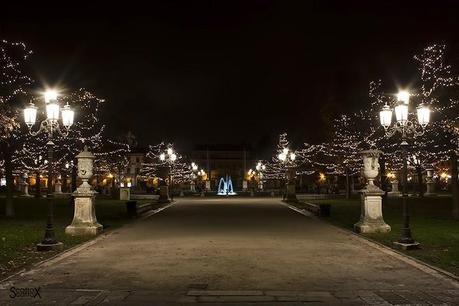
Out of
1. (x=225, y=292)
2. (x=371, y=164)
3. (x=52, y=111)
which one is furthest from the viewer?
(x=371, y=164)

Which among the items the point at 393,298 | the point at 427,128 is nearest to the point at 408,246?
the point at 393,298

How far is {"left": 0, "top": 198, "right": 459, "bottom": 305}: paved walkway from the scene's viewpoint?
938 cm

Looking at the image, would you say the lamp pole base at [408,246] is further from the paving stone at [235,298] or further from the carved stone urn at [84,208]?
the carved stone urn at [84,208]

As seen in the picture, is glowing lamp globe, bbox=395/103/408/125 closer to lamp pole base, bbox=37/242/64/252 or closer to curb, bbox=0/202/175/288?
curb, bbox=0/202/175/288

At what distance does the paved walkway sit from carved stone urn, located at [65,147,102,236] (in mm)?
1606

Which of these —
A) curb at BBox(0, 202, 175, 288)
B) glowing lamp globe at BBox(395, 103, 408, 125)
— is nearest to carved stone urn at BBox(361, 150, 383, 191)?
glowing lamp globe at BBox(395, 103, 408, 125)

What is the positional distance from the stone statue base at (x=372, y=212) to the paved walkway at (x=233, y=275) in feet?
5.85

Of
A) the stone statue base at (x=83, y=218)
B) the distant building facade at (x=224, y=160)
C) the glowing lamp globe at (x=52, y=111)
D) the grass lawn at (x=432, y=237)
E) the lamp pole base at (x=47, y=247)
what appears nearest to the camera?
the grass lawn at (x=432, y=237)

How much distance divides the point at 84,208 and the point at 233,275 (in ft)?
33.4

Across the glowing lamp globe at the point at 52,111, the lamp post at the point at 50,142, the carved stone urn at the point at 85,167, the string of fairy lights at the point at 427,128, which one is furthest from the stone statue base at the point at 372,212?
the glowing lamp globe at the point at 52,111

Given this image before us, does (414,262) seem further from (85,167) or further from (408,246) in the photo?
(85,167)

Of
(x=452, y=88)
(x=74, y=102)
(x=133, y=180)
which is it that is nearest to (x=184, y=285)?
(x=452, y=88)

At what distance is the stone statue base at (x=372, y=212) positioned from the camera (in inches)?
787

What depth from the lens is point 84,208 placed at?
20.3 m
